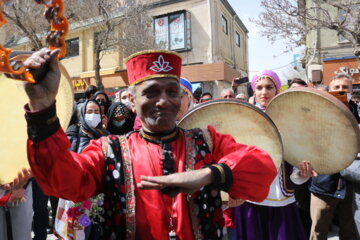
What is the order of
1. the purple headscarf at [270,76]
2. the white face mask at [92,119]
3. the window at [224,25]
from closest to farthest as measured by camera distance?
1. the purple headscarf at [270,76]
2. the white face mask at [92,119]
3. the window at [224,25]

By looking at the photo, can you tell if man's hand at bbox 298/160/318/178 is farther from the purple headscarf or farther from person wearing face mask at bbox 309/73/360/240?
person wearing face mask at bbox 309/73/360/240

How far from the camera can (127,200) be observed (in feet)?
4.49

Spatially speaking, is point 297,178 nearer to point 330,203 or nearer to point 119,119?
point 330,203

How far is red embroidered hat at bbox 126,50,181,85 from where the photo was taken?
1495 mm

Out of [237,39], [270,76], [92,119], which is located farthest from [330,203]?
[237,39]

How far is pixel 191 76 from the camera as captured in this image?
703 inches

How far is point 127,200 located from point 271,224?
171 cm

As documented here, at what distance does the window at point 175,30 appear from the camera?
1791cm

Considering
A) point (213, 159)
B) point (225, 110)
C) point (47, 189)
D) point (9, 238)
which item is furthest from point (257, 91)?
point (9, 238)

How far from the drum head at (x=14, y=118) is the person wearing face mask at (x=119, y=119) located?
2845mm

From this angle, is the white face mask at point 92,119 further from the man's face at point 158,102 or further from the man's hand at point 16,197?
the man's face at point 158,102

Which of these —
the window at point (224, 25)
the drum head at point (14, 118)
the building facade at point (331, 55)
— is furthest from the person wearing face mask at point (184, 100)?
the window at point (224, 25)

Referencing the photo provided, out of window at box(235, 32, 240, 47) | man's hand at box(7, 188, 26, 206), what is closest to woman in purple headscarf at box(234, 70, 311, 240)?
man's hand at box(7, 188, 26, 206)

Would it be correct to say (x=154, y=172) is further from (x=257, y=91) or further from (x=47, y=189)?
(x=257, y=91)
